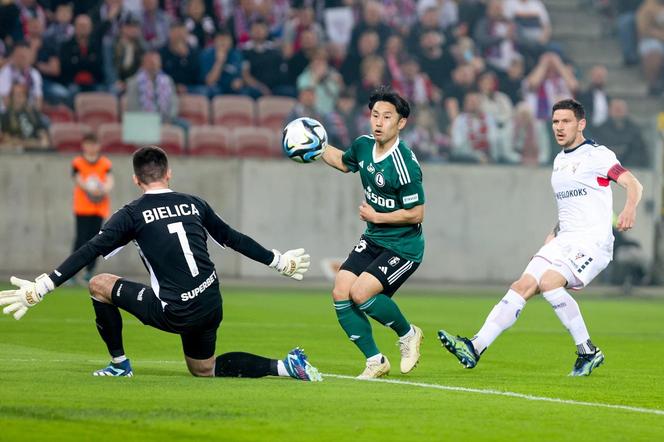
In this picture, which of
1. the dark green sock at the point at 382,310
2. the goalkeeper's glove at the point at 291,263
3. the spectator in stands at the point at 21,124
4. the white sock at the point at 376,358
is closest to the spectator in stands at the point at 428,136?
the spectator in stands at the point at 21,124

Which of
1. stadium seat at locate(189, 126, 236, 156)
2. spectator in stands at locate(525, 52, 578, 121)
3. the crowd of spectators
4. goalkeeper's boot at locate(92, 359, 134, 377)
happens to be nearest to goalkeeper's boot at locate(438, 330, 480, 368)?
goalkeeper's boot at locate(92, 359, 134, 377)

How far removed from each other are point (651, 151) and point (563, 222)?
15204 mm

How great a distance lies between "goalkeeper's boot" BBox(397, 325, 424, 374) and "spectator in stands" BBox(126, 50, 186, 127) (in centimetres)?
1386

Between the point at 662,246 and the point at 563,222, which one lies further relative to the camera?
the point at 662,246

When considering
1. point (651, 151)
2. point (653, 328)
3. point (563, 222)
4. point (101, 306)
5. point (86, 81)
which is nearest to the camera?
point (101, 306)

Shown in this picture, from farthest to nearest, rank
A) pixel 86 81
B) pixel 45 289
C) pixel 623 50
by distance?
1. pixel 623 50
2. pixel 86 81
3. pixel 45 289

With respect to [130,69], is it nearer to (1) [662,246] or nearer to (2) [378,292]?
(1) [662,246]

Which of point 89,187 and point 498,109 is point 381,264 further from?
point 498,109

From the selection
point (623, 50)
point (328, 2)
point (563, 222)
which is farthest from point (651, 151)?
point (563, 222)

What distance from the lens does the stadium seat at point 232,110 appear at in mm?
24016

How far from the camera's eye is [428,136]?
2481cm

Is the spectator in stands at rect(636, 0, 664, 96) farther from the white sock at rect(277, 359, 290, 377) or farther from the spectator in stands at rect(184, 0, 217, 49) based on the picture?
the white sock at rect(277, 359, 290, 377)

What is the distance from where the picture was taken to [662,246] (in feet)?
84.1

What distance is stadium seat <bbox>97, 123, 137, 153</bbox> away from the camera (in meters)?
23.3
